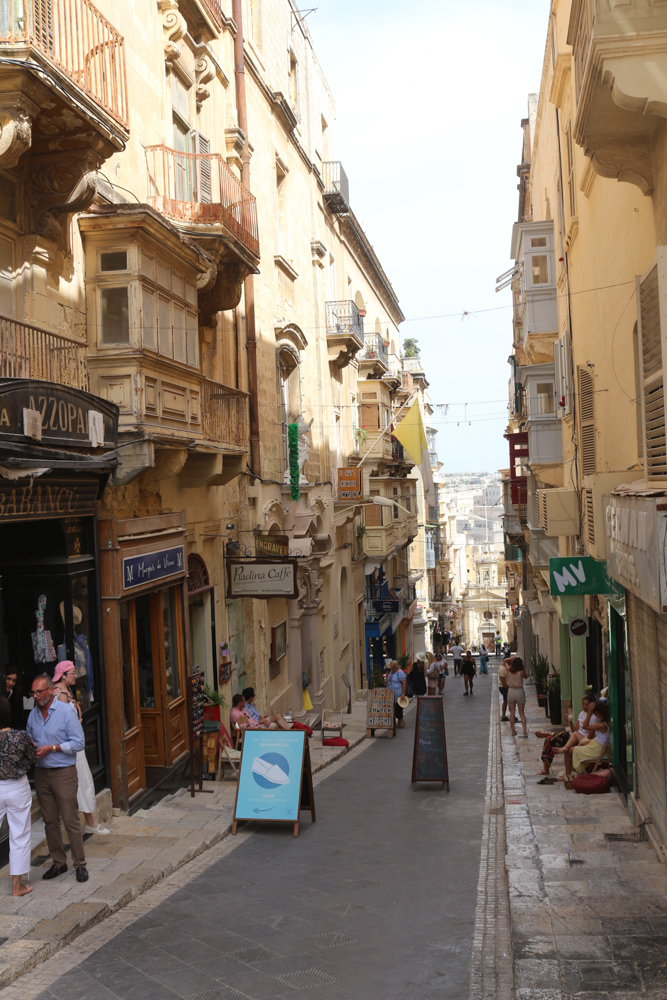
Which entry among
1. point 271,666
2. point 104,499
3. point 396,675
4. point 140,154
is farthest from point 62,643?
point 396,675

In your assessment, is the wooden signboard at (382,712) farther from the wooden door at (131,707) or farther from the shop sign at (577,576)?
the wooden door at (131,707)

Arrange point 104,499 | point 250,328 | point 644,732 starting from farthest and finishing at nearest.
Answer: point 250,328 → point 104,499 → point 644,732

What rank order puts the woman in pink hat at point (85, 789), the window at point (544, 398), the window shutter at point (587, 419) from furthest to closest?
the window at point (544, 398), the window shutter at point (587, 419), the woman in pink hat at point (85, 789)

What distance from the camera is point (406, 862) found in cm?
959

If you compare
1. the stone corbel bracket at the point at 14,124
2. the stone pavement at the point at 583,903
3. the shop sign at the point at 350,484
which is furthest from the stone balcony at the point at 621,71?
the shop sign at the point at 350,484

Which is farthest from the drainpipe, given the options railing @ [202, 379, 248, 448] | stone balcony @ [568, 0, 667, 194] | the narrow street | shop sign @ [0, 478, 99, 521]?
stone balcony @ [568, 0, 667, 194]

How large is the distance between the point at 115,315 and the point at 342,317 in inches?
723

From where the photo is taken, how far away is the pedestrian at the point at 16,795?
764cm

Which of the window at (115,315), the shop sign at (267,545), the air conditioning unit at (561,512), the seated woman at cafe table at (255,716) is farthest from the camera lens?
the shop sign at (267,545)

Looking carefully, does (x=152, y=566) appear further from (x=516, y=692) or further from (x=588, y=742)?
(x=516, y=692)

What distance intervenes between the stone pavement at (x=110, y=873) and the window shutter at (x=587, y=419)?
7.51m

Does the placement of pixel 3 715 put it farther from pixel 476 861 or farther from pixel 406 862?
pixel 476 861

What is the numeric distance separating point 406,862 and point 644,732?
2.69 metres

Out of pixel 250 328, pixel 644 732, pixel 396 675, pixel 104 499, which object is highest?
pixel 250 328
